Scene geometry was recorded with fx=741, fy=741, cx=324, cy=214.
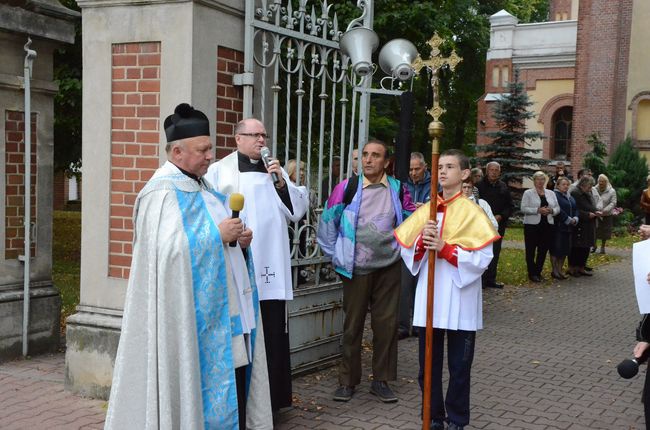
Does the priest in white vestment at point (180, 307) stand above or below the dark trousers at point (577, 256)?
above

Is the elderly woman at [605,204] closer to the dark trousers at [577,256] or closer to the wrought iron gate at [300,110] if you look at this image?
the dark trousers at [577,256]

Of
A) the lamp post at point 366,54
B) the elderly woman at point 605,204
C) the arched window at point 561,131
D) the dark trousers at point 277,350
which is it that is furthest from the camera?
the arched window at point 561,131

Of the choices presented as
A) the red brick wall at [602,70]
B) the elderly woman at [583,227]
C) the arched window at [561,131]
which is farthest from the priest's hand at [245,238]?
the arched window at [561,131]

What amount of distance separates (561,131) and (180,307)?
102ft

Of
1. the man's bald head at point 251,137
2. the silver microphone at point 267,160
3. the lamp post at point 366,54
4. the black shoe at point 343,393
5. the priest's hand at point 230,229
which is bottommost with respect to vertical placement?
the black shoe at point 343,393

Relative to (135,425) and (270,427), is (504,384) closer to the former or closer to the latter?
(270,427)

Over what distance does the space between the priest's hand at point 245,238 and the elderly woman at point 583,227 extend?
10.4 meters

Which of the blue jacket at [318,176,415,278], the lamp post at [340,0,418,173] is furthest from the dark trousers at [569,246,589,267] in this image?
the blue jacket at [318,176,415,278]

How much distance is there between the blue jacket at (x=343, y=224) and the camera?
5.84 metres

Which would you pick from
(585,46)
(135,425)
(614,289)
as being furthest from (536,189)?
(585,46)

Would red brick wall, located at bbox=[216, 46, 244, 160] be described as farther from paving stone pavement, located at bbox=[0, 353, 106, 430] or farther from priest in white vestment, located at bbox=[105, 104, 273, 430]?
paving stone pavement, located at bbox=[0, 353, 106, 430]

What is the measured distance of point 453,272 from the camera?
488 cm

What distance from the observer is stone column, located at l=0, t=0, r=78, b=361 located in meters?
6.95

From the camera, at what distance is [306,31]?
6457mm
